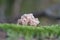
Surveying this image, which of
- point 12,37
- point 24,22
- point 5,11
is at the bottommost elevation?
point 12,37

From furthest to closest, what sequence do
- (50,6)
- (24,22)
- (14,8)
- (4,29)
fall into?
1. (50,6)
2. (14,8)
3. (24,22)
4. (4,29)

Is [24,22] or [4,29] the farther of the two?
[24,22]

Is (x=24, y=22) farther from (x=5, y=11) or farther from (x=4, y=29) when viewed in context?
(x=5, y=11)

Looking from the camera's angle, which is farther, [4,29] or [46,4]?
[46,4]

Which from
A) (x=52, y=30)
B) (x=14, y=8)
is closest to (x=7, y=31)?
(x=52, y=30)

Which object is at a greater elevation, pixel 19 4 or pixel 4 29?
pixel 19 4

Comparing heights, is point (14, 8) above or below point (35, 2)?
below

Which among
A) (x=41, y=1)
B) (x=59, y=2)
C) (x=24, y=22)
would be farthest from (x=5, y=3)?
(x=24, y=22)

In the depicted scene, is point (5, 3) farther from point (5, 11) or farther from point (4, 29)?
point (4, 29)

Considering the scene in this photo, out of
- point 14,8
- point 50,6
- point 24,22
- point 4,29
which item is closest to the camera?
point 4,29
